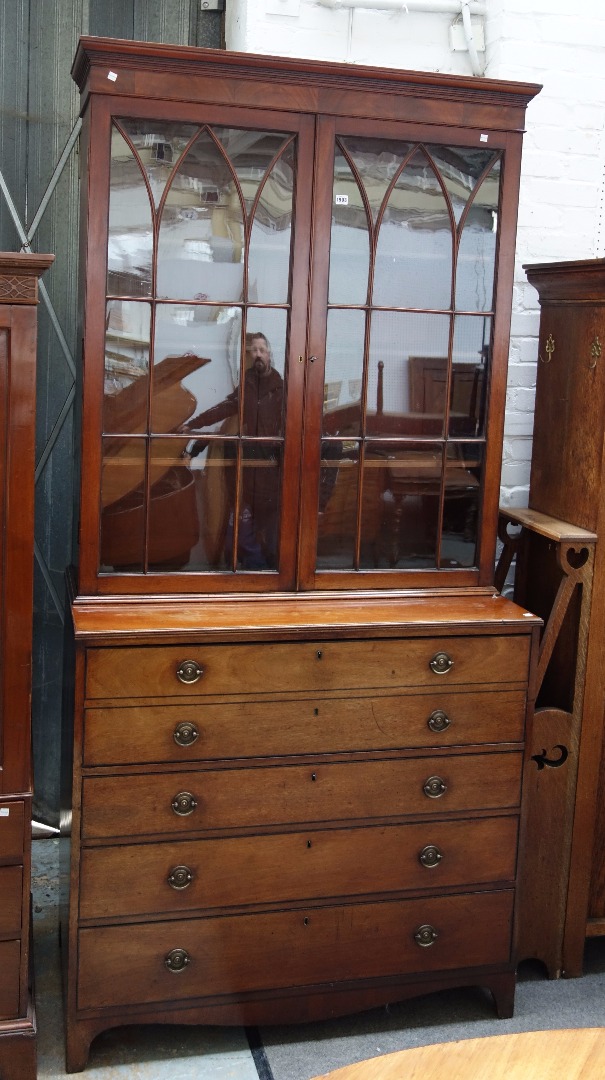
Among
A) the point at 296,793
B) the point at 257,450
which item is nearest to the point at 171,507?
the point at 257,450

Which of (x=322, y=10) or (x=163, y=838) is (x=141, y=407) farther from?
(x=322, y=10)

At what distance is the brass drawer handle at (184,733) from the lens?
8.41ft

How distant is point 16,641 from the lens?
2.43 metres

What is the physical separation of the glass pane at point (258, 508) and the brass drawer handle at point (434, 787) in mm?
646

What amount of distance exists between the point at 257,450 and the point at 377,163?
0.72 meters

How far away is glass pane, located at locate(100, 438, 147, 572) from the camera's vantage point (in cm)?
264

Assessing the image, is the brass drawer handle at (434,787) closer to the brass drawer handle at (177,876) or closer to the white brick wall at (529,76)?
the brass drawer handle at (177,876)

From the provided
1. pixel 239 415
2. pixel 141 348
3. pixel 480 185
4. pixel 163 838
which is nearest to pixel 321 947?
pixel 163 838

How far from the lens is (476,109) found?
8.95 ft

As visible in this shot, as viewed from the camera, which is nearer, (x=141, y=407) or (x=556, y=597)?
(x=141, y=407)

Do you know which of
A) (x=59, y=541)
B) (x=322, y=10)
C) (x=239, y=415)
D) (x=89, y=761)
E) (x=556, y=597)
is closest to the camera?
(x=89, y=761)

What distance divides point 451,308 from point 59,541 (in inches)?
54.0

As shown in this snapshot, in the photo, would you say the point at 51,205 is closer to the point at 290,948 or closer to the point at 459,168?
the point at 459,168


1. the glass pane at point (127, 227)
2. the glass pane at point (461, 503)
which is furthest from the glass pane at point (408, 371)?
the glass pane at point (127, 227)
